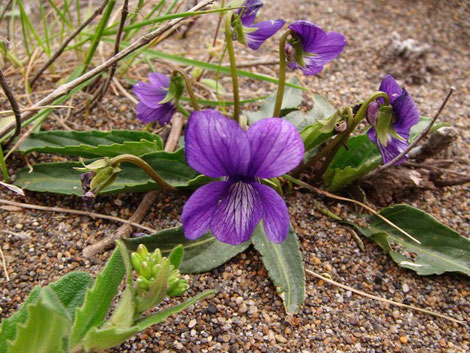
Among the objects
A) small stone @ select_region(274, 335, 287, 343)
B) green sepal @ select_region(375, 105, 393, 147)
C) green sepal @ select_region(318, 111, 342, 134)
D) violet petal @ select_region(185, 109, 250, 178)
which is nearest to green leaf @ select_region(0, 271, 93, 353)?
violet petal @ select_region(185, 109, 250, 178)

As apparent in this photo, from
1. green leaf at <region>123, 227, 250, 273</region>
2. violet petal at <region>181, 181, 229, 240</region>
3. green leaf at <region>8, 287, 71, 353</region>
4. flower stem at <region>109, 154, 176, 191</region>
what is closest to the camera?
green leaf at <region>8, 287, 71, 353</region>

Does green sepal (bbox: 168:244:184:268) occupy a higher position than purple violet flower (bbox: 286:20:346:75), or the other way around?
purple violet flower (bbox: 286:20:346:75)

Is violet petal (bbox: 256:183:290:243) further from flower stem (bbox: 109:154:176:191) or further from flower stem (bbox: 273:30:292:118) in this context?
flower stem (bbox: 273:30:292:118)

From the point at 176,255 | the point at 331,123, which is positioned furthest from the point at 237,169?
the point at 331,123

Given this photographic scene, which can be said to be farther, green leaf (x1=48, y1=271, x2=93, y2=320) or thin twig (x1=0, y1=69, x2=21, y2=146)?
thin twig (x1=0, y1=69, x2=21, y2=146)

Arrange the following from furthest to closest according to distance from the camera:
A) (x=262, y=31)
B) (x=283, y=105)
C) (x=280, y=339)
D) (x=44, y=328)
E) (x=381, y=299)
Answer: (x=283, y=105)
(x=262, y=31)
(x=381, y=299)
(x=280, y=339)
(x=44, y=328)

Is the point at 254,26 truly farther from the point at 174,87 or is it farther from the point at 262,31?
the point at 174,87

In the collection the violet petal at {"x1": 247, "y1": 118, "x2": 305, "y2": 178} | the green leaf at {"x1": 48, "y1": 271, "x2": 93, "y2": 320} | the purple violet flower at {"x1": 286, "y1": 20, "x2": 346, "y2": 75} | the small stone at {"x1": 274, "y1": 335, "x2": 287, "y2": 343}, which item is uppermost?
the purple violet flower at {"x1": 286, "y1": 20, "x2": 346, "y2": 75}

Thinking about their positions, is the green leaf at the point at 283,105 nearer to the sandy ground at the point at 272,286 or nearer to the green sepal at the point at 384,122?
the sandy ground at the point at 272,286
